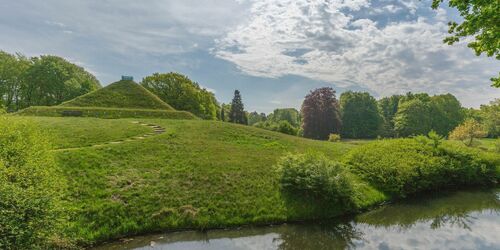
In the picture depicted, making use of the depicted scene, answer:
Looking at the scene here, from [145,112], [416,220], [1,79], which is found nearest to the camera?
[416,220]

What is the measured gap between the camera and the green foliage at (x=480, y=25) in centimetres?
953

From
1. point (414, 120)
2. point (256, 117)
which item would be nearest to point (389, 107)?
point (414, 120)

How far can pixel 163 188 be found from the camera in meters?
15.0

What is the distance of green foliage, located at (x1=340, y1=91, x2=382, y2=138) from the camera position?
3408 inches

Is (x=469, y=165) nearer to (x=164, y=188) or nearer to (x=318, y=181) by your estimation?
(x=318, y=181)

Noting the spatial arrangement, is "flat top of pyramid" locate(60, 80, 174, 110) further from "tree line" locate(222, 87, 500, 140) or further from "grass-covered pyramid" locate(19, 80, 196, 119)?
"tree line" locate(222, 87, 500, 140)

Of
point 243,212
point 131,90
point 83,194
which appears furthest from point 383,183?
point 131,90

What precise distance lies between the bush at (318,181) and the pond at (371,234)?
1.44m

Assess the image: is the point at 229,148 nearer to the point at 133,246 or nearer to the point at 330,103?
the point at 133,246

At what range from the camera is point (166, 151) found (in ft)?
66.8

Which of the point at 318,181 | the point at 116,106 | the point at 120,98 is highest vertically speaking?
the point at 120,98

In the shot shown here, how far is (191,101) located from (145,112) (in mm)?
28510

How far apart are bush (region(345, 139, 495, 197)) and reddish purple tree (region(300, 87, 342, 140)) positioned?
137 ft

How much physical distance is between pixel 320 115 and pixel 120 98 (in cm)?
4562
